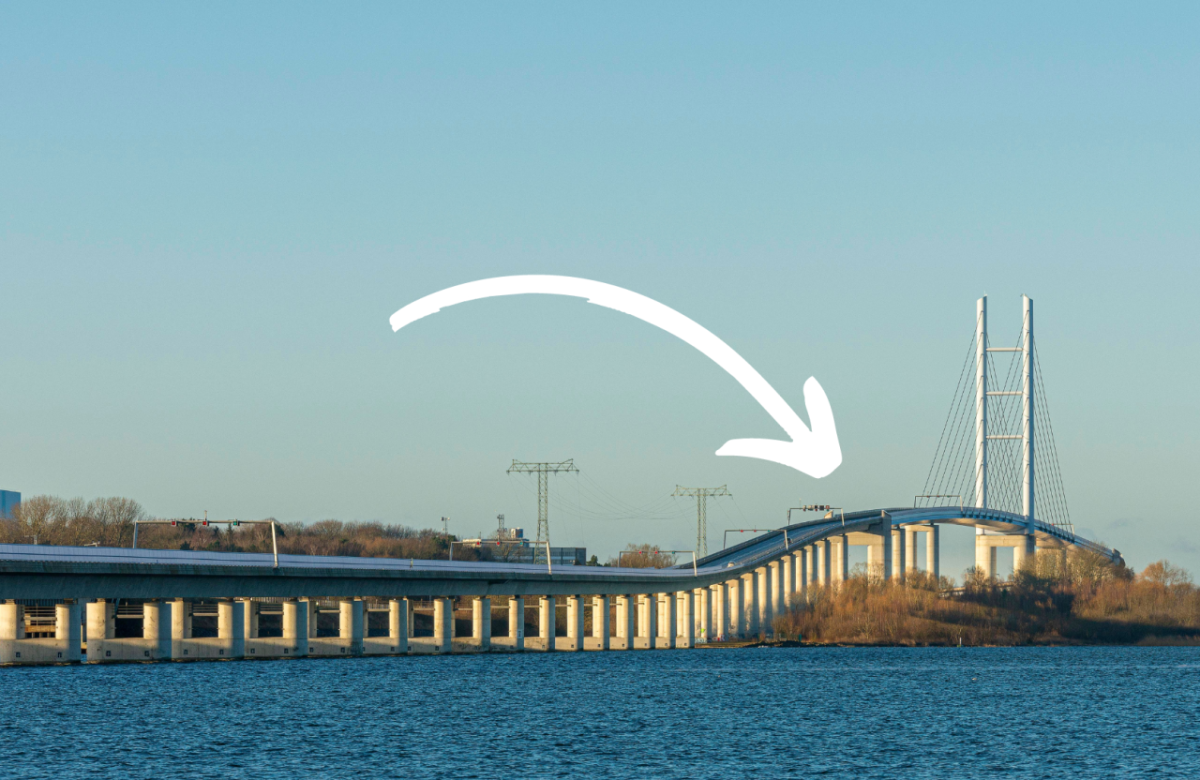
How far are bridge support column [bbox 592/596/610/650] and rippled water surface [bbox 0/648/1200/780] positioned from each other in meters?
32.1

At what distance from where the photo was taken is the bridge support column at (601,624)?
547 feet

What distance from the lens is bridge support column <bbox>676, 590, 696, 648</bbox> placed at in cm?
18412

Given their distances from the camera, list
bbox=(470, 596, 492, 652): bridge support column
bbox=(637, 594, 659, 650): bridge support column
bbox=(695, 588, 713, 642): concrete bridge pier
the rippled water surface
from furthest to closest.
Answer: bbox=(695, 588, 713, 642): concrete bridge pier → bbox=(637, 594, 659, 650): bridge support column → bbox=(470, 596, 492, 652): bridge support column → the rippled water surface

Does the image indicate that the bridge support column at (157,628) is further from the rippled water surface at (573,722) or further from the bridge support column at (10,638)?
the bridge support column at (10,638)

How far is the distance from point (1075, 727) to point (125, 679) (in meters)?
57.8

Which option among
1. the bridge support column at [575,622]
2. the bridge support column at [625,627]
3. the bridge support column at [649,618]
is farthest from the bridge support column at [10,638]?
the bridge support column at [649,618]

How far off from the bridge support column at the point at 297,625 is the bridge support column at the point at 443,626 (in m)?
20.2

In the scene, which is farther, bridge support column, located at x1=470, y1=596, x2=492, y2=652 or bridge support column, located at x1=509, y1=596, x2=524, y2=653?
bridge support column, located at x1=509, y1=596, x2=524, y2=653

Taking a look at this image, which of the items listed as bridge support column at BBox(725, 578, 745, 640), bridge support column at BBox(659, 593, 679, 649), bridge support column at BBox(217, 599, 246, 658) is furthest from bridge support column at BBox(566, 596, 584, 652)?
bridge support column at BBox(217, 599, 246, 658)

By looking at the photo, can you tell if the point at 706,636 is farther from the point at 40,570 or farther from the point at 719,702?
the point at 40,570

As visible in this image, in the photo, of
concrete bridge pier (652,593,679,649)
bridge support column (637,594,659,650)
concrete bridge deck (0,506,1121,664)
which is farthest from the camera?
concrete bridge pier (652,593,679,649)

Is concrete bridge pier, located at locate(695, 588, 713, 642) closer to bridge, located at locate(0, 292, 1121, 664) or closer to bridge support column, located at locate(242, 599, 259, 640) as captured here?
bridge, located at locate(0, 292, 1121, 664)

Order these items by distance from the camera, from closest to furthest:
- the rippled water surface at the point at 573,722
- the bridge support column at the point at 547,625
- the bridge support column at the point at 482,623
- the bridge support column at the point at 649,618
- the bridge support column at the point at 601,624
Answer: the rippled water surface at the point at 573,722 → the bridge support column at the point at 482,623 → the bridge support column at the point at 547,625 → the bridge support column at the point at 601,624 → the bridge support column at the point at 649,618

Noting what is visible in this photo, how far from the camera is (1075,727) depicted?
3440 inches
